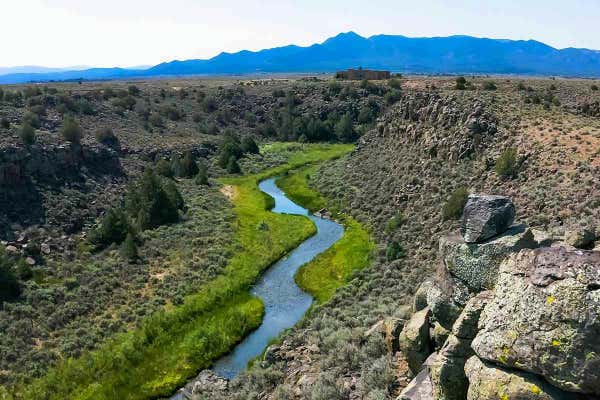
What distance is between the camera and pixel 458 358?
13.5 m

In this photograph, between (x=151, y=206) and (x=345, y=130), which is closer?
(x=151, y=206)

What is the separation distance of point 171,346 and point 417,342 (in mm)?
20879

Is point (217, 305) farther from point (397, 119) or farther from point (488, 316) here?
point (397, 119)

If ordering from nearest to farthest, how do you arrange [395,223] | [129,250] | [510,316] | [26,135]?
[510,316] → [129,250] → [395,223] → [26,135]

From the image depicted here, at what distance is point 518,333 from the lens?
11289 millimetres

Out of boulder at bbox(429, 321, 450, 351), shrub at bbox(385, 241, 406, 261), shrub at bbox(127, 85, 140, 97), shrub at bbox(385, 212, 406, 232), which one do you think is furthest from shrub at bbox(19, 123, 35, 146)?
boulder at bbox(429, 321, 450, 351)

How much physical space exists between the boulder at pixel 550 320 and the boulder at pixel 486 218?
2.55 m

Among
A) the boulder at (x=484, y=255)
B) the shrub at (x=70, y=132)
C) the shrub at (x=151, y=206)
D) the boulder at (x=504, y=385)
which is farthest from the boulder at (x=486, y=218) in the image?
the shrub at (x=70, y=132)

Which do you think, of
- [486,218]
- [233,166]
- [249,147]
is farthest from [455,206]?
[249,147]

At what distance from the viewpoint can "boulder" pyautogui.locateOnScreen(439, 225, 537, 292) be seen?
46.8ft

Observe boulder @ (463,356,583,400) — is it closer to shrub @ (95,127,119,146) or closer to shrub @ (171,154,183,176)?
shrub @ (171,154,183,176)

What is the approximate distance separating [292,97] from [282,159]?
38989mm

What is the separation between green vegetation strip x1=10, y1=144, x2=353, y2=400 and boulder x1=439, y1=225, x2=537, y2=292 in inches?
814

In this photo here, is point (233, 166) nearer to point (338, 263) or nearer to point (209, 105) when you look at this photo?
point (338, 263)
